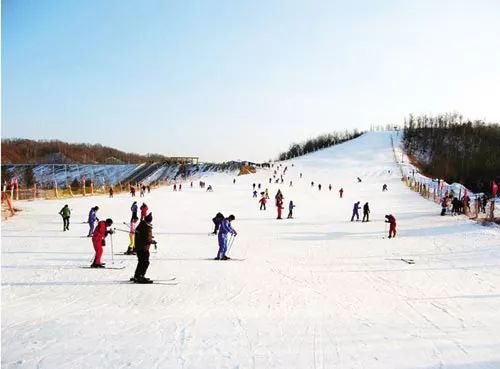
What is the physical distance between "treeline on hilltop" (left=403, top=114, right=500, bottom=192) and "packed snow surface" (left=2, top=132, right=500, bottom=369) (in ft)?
208

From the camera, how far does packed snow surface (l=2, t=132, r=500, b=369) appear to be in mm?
5523

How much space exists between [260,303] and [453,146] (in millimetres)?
109861

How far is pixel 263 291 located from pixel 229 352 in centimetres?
352

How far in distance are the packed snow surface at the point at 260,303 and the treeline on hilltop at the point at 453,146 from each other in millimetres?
63447

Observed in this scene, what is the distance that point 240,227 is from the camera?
21.4m

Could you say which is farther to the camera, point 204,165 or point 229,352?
point 204,165

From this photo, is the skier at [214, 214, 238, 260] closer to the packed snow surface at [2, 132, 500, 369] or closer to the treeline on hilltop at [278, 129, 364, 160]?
the packed snow surface at [2, 132, 500, 369]

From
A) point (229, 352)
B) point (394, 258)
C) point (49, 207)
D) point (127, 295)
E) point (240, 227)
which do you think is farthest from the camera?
point (49, 207)

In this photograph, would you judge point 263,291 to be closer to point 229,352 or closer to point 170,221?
point 229,352

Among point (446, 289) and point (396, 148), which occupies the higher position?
point (396, 148)

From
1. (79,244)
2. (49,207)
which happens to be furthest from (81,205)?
(79,244)

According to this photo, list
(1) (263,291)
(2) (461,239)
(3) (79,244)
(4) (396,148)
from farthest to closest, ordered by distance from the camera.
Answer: (4) (396,148) < (2) (461,239) < (3) (79,244) < (1) (263,291)

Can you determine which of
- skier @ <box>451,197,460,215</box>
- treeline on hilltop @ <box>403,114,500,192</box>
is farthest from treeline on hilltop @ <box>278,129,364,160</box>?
skier @ <box>451,197,460,215</box>

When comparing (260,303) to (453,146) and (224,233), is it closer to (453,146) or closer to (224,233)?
(224,233)
